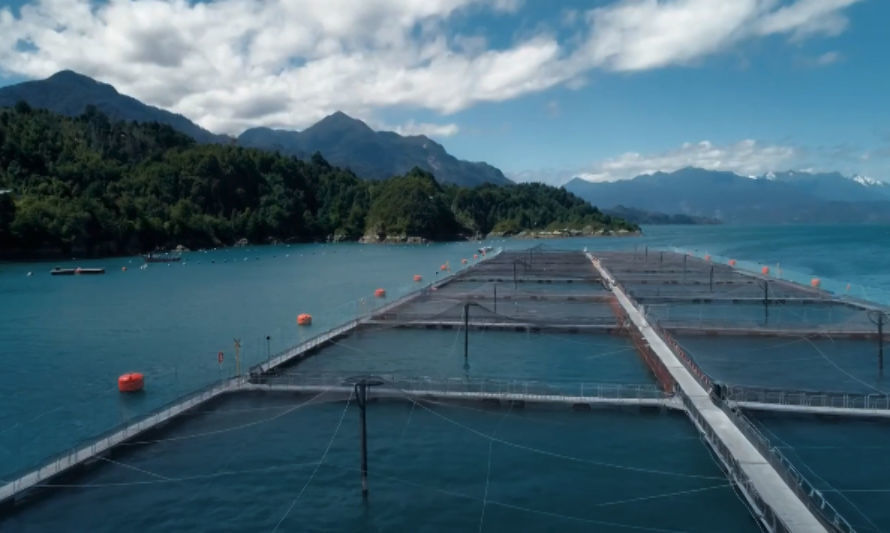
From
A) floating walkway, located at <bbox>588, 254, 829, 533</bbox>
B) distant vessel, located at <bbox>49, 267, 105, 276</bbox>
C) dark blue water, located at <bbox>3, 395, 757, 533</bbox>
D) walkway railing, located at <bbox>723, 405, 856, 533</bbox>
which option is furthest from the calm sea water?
walkway railing, located at <bbox>723, 405, 856, 533</bbox>

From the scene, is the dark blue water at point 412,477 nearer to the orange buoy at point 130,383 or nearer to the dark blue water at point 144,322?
the dark blue water at point 144,322

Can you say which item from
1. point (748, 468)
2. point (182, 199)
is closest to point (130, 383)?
point (748, 468)

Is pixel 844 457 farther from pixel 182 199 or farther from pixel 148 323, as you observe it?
pixel 182 199

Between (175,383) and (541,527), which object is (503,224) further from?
(541,527)

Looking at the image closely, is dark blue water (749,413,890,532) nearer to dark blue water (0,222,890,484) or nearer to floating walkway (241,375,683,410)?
floating walkway (241,375,683,410)

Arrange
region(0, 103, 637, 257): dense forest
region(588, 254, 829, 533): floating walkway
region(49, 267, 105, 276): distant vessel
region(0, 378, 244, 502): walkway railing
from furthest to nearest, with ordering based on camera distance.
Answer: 1. region(0, 103, 637, 257): dense forest
2. region(49, 267, 105, 276): distant vessel
3. region(0, 378, 244, 502): walkway railing
4. region(588, 254, 829, 533): floating walkway
